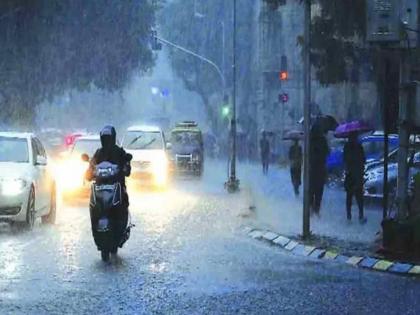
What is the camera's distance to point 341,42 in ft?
73.7

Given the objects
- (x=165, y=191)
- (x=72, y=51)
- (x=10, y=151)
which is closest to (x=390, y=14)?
(x=10, y=151)

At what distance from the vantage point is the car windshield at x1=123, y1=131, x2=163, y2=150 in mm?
27203

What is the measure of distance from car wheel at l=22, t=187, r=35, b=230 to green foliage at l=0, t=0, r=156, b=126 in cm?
1731

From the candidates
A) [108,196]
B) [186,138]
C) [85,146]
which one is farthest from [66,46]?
[108,196]

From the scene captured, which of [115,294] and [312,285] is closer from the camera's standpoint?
[115,294]

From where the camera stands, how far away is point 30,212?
14625mm

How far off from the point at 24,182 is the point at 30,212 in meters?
0.58

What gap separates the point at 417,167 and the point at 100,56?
78.0ft

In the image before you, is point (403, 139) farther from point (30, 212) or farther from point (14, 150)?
point (14, 150)

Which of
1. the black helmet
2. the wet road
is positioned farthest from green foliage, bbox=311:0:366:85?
the black helmet

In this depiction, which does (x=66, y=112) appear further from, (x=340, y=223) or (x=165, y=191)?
(x=340, y=223)

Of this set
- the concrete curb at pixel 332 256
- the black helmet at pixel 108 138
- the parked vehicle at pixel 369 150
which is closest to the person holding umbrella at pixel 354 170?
the concrete curb at pixel 332 256

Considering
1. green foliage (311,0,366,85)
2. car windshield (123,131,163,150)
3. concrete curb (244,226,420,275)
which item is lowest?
concrete curb (244,226,420,275)

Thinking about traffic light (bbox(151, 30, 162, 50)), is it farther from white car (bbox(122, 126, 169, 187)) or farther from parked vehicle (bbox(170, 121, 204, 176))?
white car (bbox(122, 126, 169, 187))
